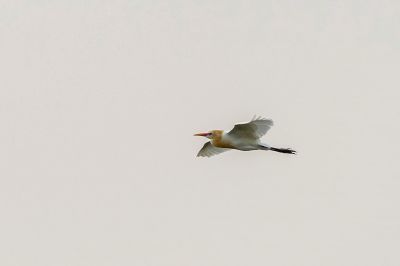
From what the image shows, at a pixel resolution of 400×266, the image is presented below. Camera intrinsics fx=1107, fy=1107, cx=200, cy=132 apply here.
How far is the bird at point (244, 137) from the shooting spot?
124 ft

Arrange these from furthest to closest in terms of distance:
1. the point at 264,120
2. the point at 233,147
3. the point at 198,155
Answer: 1. the point at 198,155
2. the point at 233,147
3. the point at 264,120

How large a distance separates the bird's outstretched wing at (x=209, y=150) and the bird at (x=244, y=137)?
0.53 metres

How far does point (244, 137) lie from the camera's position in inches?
1554

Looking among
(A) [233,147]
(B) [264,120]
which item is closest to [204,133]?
(A) [233,147]

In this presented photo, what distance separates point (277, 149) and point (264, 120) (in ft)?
12.2

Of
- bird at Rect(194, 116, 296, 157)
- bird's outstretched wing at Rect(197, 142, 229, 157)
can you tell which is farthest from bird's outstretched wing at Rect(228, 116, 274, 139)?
bird's outstretched wing at Rect(197, 142, 229, 157)

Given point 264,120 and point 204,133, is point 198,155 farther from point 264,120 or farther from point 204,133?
point 264,120

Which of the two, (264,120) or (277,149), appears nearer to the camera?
(264,120)

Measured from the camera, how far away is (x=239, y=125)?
38.4m

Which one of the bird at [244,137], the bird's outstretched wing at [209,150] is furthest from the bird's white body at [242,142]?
the bird's outstretched wing at [209,150]

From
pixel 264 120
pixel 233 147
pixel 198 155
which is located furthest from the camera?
pixel 198 155

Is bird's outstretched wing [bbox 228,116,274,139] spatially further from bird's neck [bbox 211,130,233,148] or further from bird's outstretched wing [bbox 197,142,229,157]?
bird's outstretched wing [bbox 197,142,229,157]

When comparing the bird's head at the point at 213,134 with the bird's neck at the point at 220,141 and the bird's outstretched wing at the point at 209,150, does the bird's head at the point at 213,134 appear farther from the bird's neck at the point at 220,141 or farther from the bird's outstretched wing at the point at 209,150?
the bird's outstretched wing at the point at 209,150

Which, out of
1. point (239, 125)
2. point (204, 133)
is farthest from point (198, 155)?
point (239, 125)
